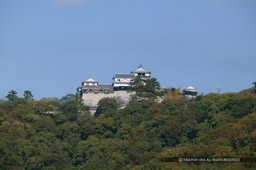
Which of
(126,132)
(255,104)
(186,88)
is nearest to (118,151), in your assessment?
(126,132)

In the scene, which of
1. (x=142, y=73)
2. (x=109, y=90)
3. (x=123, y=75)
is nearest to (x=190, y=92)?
(x=142, y=73)

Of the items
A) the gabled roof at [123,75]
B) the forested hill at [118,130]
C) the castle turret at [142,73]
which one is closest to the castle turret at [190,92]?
the forested hill at [118,130]

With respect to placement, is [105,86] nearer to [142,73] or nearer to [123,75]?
[123,75]

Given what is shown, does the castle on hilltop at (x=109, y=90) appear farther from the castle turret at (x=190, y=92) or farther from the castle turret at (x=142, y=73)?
the castle turret at (x=142, y=73)

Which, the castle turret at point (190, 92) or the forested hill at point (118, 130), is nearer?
the forested hill at point (118, 130)

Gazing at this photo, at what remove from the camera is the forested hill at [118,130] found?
178 feet

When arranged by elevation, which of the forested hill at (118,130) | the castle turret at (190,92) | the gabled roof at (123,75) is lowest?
the forested hill at (118,130)

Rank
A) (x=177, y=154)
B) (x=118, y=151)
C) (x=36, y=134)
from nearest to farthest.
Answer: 1. (x=177, y=154)
2. (x=118, y=151)
3. (x=36, y=134)

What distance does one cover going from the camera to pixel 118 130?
6256cm

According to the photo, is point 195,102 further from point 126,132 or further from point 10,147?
point 10,147

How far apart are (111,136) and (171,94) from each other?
10713 millimetres

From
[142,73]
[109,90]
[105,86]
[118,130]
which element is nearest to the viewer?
[118,130]

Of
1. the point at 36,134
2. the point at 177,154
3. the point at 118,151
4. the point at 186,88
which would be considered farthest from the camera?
the point at 186,88

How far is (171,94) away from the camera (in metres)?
70.7
